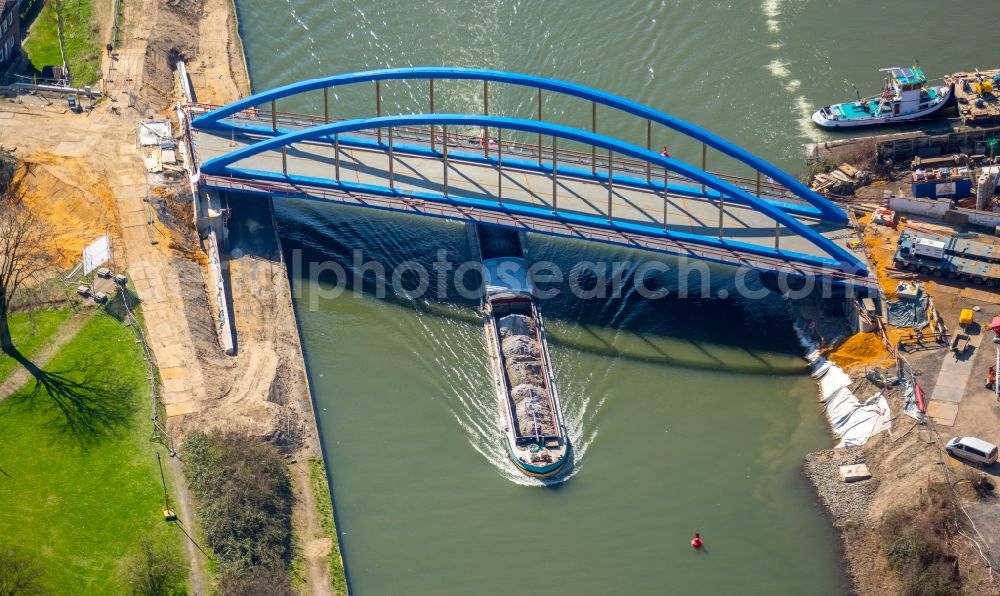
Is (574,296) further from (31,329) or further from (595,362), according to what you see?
(31,329)

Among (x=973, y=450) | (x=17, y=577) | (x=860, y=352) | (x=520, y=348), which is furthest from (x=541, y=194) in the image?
(x=17, y=577)

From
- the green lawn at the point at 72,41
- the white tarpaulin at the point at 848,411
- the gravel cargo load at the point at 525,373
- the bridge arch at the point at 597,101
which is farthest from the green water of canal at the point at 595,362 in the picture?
the green lawn at the point at 72,41

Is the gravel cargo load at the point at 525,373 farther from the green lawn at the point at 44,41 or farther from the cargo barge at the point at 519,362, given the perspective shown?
the green lawn at the point at 44,41

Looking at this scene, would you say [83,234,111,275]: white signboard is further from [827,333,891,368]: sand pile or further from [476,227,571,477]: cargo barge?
[827,333,891,368]: sand pile

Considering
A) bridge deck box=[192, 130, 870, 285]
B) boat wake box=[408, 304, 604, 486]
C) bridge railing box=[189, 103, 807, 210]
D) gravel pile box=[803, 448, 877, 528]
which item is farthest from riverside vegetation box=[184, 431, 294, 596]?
gravel pile box=[803, 448, 877, 528]

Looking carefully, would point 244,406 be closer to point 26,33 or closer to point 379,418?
point 379,418
